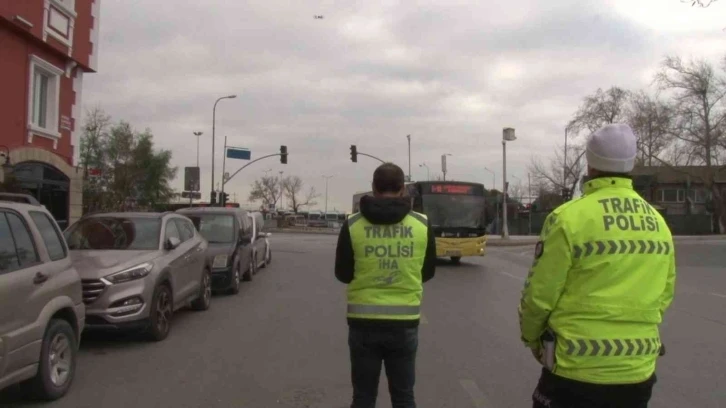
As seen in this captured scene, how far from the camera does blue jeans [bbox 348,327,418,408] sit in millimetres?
3826

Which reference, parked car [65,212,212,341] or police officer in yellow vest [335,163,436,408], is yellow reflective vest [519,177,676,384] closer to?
police officer in yellow vest [335,163,436,408]

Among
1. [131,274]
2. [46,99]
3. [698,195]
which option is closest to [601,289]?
[131,274]

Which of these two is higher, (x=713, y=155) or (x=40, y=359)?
(x=713, y=155)

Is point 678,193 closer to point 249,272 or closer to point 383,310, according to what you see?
point 249,272

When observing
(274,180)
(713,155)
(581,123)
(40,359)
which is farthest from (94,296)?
(274,180)

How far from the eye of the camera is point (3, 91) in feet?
50.8

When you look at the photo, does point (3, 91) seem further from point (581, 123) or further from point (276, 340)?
point (581, 123)

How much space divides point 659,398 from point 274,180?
114 meters

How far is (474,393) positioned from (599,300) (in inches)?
147

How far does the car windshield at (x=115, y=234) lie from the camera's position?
364 inches

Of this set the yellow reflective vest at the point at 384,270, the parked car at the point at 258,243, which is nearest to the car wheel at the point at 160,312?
the yellow reflective vest at the point at 384,270

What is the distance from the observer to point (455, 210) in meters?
22.7

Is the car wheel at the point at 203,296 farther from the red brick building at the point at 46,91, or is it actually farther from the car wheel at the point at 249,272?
the red brick building at the point at 46,91

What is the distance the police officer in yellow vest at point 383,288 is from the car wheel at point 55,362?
10.1 feet
